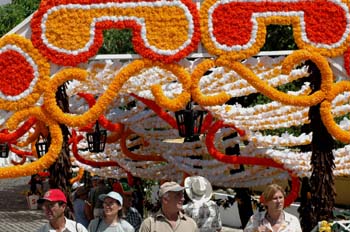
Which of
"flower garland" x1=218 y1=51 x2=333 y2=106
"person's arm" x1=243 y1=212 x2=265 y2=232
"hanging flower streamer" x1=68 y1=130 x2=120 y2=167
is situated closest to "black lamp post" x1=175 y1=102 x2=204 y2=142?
"flower garland" x1=218 y1=51 x2=333 y2=106

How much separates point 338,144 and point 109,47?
12553mm

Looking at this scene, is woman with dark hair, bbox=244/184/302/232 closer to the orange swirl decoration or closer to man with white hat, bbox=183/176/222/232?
man with white hat, bbox=183/176/222/232

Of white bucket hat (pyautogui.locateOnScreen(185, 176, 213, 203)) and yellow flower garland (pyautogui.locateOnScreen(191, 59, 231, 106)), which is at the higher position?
yellow flower garland (pyautogui.locateOnScreen(191, 59, 231, 106))

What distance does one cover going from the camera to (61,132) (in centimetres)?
808

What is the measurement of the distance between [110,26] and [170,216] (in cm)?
263

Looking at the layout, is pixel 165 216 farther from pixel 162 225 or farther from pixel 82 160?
pixel 82 160

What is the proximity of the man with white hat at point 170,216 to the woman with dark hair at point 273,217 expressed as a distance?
623mm

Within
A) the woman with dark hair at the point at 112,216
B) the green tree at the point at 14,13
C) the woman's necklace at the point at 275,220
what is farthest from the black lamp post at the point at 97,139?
the green tree at the point at 14,13

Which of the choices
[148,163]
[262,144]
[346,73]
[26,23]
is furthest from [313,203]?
[148,163]

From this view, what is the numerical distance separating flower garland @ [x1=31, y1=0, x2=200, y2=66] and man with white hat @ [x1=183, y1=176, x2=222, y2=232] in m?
1.47

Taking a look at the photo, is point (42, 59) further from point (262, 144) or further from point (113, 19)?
point (262, 144)

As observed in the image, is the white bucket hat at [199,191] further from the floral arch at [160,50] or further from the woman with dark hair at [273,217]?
the woman with dark hair at [273,217]

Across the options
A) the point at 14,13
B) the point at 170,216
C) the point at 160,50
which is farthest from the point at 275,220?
the point at 14,13

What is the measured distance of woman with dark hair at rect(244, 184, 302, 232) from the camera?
249 inches
